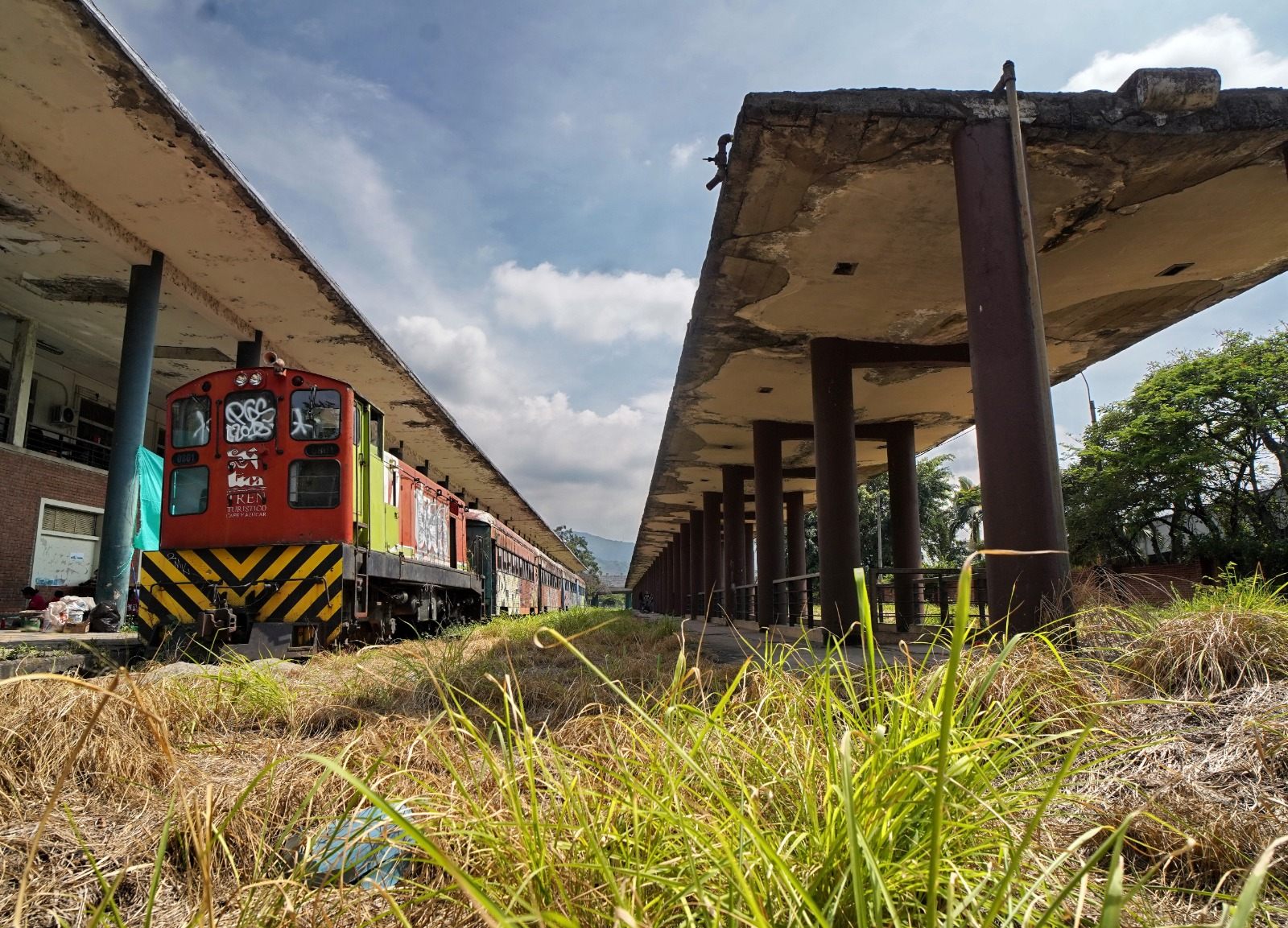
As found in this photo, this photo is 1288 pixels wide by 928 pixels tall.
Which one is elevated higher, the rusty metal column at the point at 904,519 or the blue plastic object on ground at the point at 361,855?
the rusty metal column at the point at 904,519

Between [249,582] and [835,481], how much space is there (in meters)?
6.34

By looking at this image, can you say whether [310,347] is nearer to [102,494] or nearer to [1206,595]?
[102,494]

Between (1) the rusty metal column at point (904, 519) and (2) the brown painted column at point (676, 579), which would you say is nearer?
(1) the rusty metal column at point (904, 519)

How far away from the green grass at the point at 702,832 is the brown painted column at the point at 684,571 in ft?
78.2

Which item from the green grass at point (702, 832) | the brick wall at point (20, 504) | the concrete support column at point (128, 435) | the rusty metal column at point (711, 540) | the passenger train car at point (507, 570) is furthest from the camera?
the rusty metal column at point (711, 540)

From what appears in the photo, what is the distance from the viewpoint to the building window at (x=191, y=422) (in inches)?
349

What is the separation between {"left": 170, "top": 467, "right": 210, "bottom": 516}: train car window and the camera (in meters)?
8.69

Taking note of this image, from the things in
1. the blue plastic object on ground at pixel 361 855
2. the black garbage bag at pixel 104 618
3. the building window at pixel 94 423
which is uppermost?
the building window at pixel 94 423

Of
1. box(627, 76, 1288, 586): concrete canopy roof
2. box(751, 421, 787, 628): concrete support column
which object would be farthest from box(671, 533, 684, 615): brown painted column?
box(627, 76, 1288, 586): concrete canopy roof

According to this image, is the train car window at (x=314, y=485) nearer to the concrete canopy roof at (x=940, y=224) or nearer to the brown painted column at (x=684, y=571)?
the concrete canopy roof at (x=940, y=224)

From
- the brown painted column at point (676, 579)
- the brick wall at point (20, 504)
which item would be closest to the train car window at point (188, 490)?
the brick wall at point (20, 504)

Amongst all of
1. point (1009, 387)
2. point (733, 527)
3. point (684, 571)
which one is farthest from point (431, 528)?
point (684, 571)

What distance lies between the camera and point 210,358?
14.8 m

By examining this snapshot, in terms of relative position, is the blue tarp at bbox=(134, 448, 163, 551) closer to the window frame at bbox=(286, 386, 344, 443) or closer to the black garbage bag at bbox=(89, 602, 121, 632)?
the black garbage bag at bbox=(89, 602, 121, 632)
